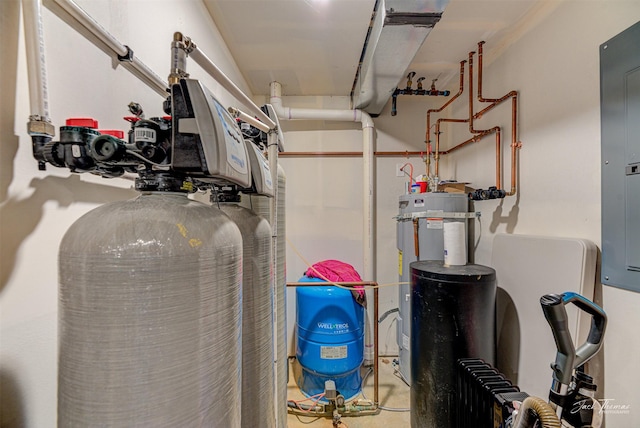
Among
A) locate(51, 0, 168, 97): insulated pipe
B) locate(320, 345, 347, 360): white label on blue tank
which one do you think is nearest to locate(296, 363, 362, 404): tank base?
locate(320, 345, 347, 360): white label on blue tank

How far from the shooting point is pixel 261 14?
5.15 ft

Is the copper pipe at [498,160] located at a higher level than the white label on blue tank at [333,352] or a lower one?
higher

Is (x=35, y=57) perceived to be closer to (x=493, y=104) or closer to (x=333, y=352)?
(x=333, y=352)

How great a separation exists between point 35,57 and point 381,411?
7.72 ft

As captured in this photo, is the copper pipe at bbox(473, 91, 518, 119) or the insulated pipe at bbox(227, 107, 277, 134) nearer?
the insulated pipe at bbox(227, 107, 277, 134)

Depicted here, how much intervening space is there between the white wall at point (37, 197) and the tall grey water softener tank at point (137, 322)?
176mm

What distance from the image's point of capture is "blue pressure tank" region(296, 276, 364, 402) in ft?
5.96

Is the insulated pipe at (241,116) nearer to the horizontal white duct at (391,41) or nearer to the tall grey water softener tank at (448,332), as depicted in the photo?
the horizontal white duct at (391,41)

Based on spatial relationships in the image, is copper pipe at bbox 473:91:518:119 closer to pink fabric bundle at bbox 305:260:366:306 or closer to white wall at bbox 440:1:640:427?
white wall at bbox 440:1:640:427

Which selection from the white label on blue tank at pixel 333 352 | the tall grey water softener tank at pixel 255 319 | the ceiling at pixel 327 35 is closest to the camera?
the tall grey water softener tank at pixel 255 319

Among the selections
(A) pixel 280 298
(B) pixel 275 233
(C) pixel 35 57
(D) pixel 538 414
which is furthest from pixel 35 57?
(D) pixel 538 414

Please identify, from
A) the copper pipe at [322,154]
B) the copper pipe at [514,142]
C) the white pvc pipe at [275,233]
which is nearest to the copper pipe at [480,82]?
the copper pipe at [514,142]

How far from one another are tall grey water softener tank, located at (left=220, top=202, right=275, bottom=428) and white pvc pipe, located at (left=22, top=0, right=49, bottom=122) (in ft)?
1.41

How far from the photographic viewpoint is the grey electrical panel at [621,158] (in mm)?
1030
